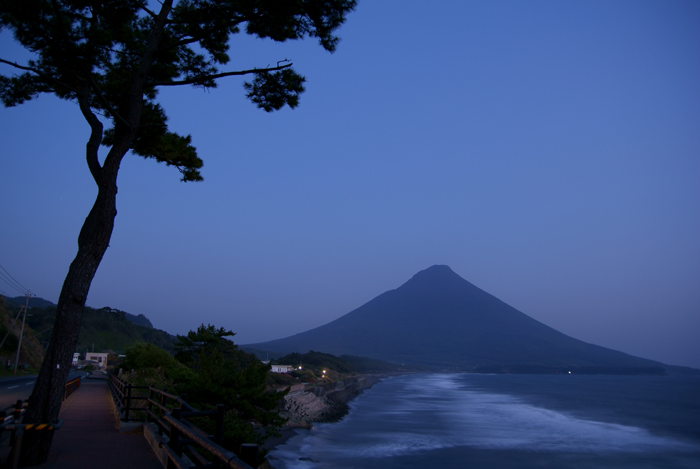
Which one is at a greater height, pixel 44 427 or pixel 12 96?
pixel 12 96

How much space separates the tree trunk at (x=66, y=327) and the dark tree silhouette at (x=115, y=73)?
14 mm

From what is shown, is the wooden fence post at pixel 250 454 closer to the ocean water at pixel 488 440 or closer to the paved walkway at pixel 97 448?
the paved walkway at pixel 97 448

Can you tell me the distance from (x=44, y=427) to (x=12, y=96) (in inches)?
224

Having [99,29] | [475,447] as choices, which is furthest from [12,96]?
[475,447]

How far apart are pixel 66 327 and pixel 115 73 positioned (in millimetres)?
4930

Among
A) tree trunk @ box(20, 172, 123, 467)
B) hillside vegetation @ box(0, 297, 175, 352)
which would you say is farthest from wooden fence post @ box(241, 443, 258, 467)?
hillside vegetation @ box(0, 297, 175, 352)

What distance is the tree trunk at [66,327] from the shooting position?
638 centimetres

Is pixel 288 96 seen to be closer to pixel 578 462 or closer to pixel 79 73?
pixel 79 73

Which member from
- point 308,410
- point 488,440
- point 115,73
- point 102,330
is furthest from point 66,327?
point 102,330

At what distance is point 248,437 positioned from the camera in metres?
13.7

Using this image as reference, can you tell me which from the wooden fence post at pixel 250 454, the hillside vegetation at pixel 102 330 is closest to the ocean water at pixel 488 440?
the wooden fence post at pixel 250 454

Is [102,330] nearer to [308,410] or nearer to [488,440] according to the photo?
[308,410]

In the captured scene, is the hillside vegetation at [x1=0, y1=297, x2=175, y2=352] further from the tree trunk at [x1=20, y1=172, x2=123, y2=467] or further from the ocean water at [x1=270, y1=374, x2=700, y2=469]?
the tree trunk at [x1=20, y1=172, x2=123, y2=467]

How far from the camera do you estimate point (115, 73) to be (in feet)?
29.3
